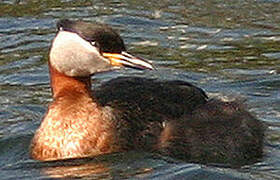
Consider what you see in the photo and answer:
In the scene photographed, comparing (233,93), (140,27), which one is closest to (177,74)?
(233,93)

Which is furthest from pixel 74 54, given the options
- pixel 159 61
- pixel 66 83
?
pixel 159 61

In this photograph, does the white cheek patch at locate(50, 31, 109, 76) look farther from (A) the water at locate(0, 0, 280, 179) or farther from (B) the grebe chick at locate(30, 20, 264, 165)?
(A) the water at locate(0, 0, 280, 179)

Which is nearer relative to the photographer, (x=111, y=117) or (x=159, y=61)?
(x=111, y=117)

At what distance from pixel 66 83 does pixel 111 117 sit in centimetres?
49

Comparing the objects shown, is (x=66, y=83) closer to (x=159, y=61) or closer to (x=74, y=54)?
(x=74, y=54)

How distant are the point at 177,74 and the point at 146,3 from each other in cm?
328

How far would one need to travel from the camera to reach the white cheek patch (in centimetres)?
994

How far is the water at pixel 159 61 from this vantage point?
10.0m

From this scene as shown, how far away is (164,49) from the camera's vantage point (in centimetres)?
1419

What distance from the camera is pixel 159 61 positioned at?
13711 mm

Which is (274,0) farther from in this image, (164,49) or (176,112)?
(176,112)

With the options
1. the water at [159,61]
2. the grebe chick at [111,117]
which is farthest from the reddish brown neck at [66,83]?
the water at [159,61]

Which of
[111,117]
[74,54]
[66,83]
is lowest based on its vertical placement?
[111,117]

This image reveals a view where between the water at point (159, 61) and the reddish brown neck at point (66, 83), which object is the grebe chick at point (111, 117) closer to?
the reddish brown neck at point (66, 83)
